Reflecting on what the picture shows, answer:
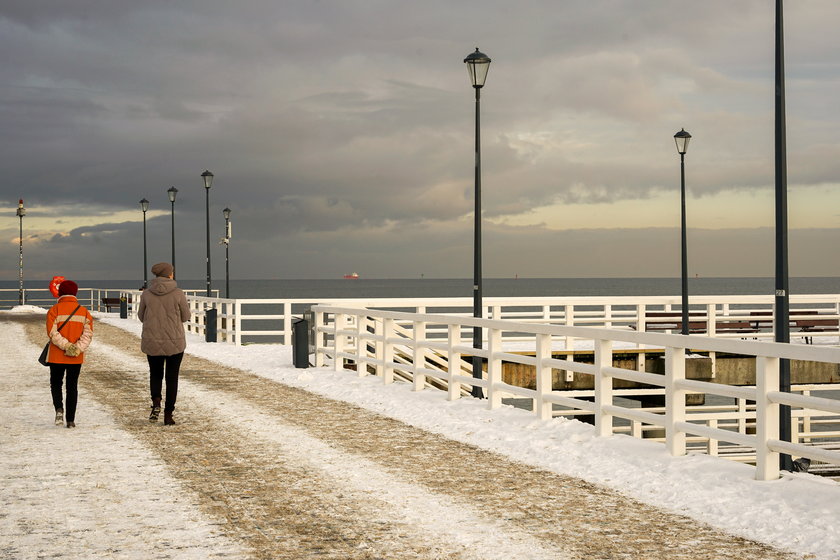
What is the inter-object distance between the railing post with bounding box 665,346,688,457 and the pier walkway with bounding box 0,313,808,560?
49.5 inches

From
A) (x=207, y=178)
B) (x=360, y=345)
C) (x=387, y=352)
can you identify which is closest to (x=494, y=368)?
(x=387, y=352)

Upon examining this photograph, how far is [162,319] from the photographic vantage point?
1195 cm

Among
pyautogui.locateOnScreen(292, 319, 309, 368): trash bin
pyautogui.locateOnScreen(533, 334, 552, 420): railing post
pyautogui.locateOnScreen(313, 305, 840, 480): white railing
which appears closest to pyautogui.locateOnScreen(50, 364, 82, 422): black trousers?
pyautogui.locateOnScreen(313, 305, 840, 480): white railing

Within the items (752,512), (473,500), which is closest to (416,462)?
(473,500)

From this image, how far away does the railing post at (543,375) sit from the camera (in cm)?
1188

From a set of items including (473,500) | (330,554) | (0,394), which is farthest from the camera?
(0,394)

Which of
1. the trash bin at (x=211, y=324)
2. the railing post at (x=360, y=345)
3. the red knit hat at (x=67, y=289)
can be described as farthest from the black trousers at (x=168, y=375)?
the trash bin at (x=211, y=324)

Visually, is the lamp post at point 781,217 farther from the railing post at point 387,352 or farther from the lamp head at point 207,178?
the lamp head at point 207,178

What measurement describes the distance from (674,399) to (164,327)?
598cm

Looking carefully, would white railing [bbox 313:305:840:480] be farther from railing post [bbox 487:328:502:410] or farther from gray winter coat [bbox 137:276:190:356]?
gray winter coat [bbox 137:276:190:356]

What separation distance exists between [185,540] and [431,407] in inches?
293

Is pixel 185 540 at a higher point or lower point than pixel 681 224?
lower

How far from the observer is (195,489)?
8359mm

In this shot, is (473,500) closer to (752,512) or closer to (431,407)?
(752,512)
